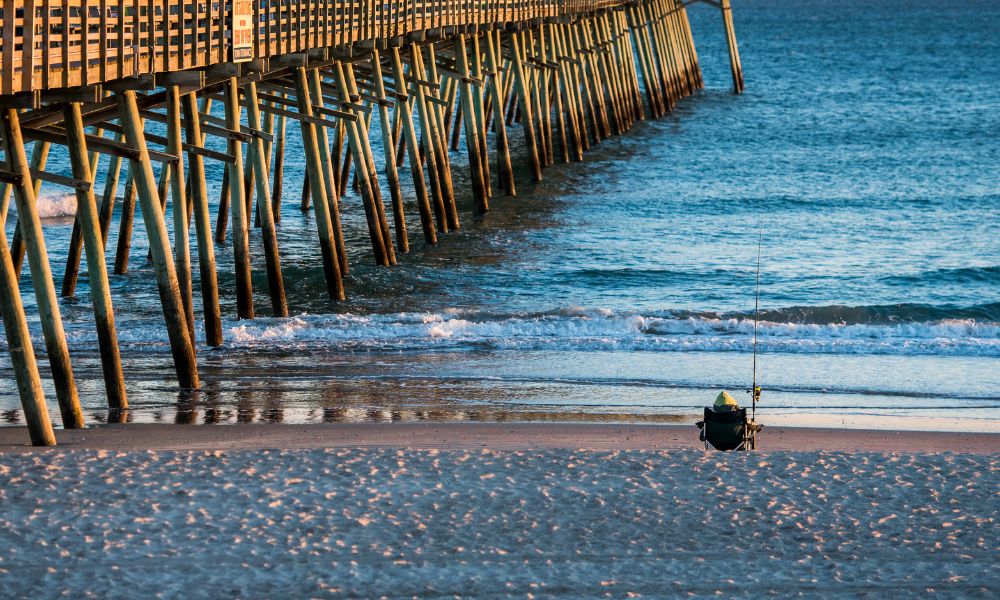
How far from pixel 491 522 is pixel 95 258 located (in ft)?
15.3

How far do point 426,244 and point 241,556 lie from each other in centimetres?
1401

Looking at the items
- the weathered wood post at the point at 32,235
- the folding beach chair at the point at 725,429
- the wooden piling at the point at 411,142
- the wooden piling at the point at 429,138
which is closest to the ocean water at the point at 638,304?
the wooden piling at the point at 411,142

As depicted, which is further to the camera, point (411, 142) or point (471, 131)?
point (471, 131)

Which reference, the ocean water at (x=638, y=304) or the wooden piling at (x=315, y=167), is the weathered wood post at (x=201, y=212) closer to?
the ocean water at (x=638, y=304)

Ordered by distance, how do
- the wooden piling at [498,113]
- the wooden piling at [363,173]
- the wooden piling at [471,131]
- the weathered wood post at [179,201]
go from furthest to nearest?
the wooden piling at [498,113], the wooden piling at [471,131], the wooden piling at [363,173], the weathered wood post at [179,201]

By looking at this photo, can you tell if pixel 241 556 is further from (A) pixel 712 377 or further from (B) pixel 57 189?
(B) pixel 57 189

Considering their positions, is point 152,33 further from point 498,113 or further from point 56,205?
point 56,205

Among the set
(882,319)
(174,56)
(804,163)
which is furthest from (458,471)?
(804,163)

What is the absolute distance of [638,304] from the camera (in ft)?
62.0

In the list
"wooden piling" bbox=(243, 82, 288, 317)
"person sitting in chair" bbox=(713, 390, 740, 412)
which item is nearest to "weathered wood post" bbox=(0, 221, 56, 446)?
"person sitting in chair" bbox=(713, 390, 740, 412)

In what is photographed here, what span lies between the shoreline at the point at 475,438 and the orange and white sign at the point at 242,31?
413 centimetres

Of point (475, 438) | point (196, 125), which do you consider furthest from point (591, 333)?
point (475, 438)

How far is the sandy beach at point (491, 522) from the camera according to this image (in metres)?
6.98

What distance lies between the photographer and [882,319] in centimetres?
1786
